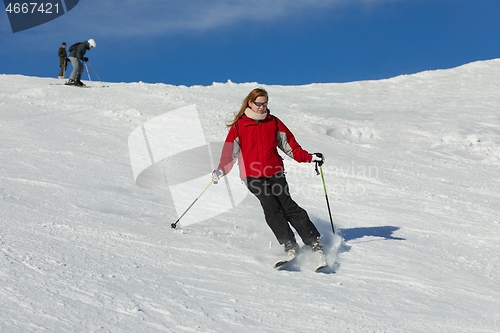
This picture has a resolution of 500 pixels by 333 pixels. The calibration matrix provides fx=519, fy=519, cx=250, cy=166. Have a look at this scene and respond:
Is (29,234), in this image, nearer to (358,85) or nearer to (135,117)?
(135,117)

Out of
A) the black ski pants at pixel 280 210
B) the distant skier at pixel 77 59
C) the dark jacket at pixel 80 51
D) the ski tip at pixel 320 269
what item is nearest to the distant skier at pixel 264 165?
the black ski pants at pixel 280 210

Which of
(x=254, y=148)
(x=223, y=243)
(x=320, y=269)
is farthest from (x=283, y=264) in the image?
(x=254, y=148)

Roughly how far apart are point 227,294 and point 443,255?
295 centimetres

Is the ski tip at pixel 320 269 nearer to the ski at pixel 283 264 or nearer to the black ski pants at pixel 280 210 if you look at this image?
the ski at pixel 283 264

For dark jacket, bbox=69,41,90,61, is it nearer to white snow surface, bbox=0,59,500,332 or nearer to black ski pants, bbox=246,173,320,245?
white snow surface, bbox=0,59,500,332

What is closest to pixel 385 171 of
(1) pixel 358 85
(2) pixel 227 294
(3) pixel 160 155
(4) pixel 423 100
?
(3) pixel 160 155

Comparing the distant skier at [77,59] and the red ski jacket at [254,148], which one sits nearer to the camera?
the red ski jacket at [254,148]

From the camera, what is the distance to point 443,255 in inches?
220

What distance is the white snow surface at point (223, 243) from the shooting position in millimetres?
3242

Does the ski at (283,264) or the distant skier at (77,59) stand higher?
the distant skier at (77,59)

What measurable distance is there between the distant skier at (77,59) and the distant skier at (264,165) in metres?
13.3

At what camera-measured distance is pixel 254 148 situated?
4926mm

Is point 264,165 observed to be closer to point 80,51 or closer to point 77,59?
point 77,59

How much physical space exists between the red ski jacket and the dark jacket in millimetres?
13843
